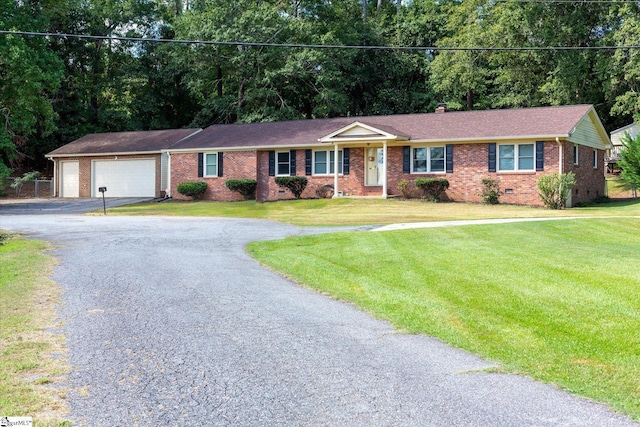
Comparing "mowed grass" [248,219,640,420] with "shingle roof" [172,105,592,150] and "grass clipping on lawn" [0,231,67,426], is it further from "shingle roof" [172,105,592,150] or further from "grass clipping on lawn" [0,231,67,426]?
"shingle roof" [172,105,592,150]

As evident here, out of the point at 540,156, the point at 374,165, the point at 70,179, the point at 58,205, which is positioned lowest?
the point at 58,205

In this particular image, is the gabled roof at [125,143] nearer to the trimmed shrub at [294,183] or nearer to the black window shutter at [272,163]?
the black window shutter at [272,163]

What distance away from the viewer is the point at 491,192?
2783 cm

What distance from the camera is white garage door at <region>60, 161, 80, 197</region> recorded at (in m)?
38.7

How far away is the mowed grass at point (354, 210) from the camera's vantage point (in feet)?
72.9

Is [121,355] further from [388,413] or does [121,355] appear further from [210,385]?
[388,413]

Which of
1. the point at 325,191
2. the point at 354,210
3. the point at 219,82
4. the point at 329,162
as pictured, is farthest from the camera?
the point at 219,82

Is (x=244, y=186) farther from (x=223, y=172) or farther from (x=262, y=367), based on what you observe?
(x=262, y=367)

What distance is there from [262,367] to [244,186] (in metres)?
27.1

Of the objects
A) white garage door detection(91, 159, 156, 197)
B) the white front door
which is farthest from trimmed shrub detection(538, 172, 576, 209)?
white garage door detection(91, 159, 156, 197)

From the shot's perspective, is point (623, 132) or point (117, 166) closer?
point (117, 166)

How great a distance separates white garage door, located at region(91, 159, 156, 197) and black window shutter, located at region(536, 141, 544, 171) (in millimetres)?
20563

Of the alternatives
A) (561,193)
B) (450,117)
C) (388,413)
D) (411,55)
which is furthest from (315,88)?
(388,413)

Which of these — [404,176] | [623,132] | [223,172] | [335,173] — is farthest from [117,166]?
[623,132]
